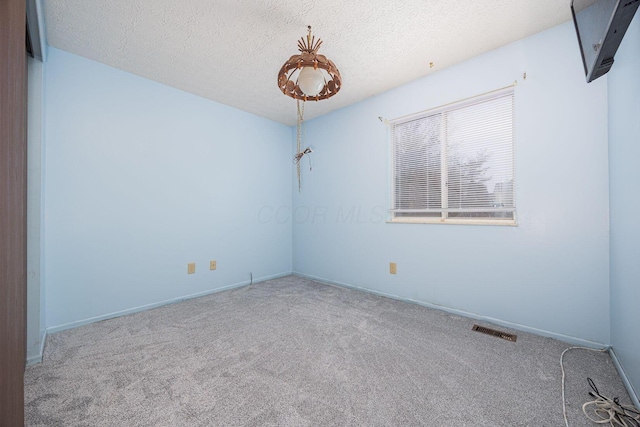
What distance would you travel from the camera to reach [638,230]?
126 cm

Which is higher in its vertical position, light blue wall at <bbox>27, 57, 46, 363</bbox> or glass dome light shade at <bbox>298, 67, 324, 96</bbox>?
glass dome light shade at <bbox>298, 67, 324, 96</bbox>

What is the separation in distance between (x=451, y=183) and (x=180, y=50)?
2.70 metres

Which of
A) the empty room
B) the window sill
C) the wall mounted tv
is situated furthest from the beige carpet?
the wall mounted tv

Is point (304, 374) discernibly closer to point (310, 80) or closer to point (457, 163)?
point (310, 80)

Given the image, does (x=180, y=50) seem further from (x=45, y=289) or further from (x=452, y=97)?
(x=452, y=97)

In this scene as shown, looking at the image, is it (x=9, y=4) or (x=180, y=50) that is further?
(x=180, y=50)

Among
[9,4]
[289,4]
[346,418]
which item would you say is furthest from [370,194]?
[9,4]

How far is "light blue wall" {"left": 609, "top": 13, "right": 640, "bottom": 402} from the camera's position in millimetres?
1281

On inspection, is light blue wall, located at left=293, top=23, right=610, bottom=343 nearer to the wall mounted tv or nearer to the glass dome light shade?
the wall mounted tv

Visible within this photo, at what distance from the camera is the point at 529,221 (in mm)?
2033

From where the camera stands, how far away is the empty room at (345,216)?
4.19 feet

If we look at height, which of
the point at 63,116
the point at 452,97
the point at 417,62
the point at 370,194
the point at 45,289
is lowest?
the point at 45,289

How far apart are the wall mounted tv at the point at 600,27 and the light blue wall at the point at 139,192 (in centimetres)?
315

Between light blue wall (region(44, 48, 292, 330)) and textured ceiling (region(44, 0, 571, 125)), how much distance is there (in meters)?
0.32
